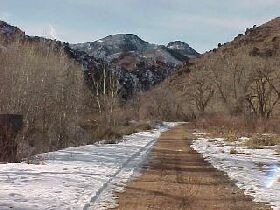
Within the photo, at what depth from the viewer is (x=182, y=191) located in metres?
10.8

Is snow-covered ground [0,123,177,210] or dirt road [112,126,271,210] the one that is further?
dirt road [112,126,271,210]

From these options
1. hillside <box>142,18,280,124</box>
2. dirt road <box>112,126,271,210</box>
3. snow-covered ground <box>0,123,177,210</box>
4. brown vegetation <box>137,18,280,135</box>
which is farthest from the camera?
hillside <box>142,18,280,124</box>

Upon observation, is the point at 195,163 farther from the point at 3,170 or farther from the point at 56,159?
the point at 3,170

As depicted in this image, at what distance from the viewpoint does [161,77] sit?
19512cm

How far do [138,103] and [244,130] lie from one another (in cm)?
5974

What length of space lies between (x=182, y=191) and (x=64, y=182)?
2.63m

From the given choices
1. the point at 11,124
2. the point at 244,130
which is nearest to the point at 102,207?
the point at 11,124

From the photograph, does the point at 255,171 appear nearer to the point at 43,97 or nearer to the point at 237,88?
the point at 43,97

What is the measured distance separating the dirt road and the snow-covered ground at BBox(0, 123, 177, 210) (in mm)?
424

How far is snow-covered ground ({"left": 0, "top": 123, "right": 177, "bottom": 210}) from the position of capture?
8836 mm

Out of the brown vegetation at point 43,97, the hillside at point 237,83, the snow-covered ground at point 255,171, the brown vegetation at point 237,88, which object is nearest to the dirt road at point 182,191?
the snow-covered ground at point 255,171

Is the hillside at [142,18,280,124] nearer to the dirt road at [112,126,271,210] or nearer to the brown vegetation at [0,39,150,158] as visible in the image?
the brown vegetation at [0,39,150,158]

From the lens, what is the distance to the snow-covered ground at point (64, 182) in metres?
8.84

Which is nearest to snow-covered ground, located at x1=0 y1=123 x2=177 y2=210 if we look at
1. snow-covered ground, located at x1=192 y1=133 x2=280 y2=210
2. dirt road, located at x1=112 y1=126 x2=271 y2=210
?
dirt road, located at x1=112 y1=126 x2=271 y2=210
